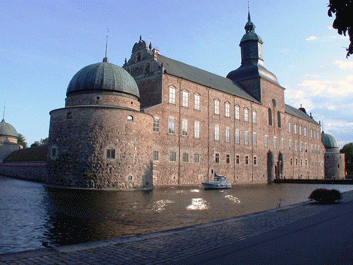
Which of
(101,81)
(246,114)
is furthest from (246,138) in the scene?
(101,81)

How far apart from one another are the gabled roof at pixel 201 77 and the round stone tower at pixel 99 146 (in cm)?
1098

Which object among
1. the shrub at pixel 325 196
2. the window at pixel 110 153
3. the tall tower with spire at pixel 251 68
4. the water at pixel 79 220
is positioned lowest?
the water at pixel 79 220

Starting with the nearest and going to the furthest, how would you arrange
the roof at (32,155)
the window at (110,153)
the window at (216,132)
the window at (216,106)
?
the window at (110,153) < the window at (216,132) < the window at (216,106) < the roof at (32,155)

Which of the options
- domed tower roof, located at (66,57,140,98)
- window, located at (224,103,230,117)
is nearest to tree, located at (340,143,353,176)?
window, located at (224,103,230,117)

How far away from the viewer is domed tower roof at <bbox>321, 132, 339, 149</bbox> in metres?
78.2

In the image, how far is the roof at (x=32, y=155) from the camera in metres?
41.8

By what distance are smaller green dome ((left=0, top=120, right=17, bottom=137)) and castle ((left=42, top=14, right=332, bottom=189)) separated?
39756 millimetres

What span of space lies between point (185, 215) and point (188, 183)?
2311 centimetres

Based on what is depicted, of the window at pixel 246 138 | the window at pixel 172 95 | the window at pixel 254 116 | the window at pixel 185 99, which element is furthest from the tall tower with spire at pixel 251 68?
the window at pixel 172 95

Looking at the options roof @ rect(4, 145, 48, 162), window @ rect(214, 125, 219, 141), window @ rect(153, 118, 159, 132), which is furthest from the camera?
roof @ rect(4, 145, 48, 162)

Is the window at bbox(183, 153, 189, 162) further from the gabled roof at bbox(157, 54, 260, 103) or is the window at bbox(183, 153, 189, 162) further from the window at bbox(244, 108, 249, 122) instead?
the window at bbox(244, 108, 249, 122)

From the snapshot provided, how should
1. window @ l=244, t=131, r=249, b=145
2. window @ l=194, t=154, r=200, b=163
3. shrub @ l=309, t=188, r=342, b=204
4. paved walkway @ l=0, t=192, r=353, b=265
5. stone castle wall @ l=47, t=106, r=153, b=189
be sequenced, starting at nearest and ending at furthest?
1. paved walkway @ l=0, t=192, r=353, b=265
2. shrub @ l=309, t=188, r=342, b=204
3. stone castle wall @ l=47, t=106, r=153, b=189
4. window @ l=194, t=154, r=200, b=163
5. window @ l=244, t=131, r=249, b=145

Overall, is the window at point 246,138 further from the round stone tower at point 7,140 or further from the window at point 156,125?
the round stone tower at point 7,140

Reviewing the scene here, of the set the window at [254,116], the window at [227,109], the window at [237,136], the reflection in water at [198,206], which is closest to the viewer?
the reflection in water at [198,206]
